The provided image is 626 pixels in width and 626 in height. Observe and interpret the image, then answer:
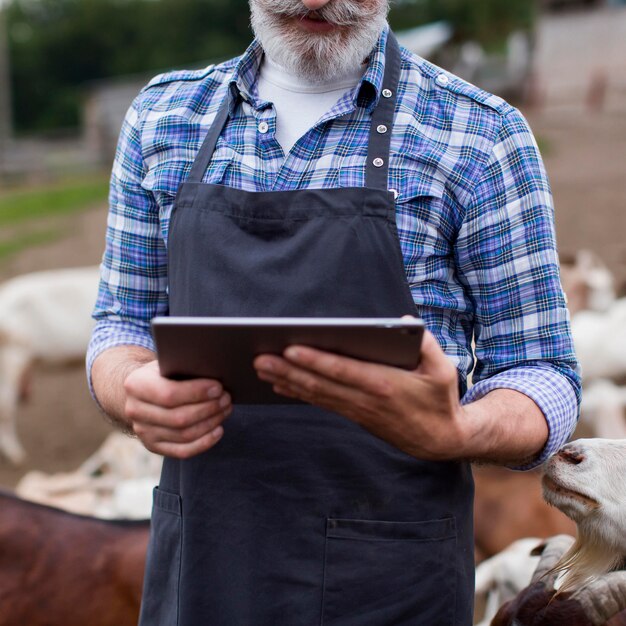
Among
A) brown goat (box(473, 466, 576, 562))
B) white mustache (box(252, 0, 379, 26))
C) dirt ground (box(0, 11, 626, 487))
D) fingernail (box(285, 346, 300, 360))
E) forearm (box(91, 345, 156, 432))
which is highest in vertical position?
white mustache (box(252, 0, 379, 26))

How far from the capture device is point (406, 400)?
1285 mm

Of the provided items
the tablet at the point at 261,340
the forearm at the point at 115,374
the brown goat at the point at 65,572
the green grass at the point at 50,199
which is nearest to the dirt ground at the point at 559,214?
the green grass at the point at 50,199

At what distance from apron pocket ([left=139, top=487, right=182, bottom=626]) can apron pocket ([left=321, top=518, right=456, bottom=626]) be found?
27 cm

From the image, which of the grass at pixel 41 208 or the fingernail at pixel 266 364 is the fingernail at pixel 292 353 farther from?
the grass at pixel 41 208

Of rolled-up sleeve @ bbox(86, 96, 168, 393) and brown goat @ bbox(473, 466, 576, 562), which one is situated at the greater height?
rolled-up sleeve @ bbox(86, 96, 168, 393)

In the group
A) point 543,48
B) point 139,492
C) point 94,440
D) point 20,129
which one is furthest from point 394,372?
point 20,129

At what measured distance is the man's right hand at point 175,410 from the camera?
1.33 meters

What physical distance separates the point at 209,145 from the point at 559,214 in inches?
420

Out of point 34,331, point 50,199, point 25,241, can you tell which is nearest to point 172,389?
point 34,331

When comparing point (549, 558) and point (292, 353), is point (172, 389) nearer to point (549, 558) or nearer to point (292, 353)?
point (292, 353)

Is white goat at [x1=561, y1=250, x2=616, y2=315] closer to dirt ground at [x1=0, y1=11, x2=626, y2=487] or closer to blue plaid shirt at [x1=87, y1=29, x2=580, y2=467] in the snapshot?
Answer: dirt ground at [x1=0, y1=11, x2=626, y2=487]

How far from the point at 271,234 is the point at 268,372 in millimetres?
379

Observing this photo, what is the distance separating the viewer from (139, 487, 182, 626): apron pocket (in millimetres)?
1663

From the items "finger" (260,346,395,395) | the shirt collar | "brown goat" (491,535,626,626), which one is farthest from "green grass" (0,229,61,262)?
"finger" (260,346,395,395)
